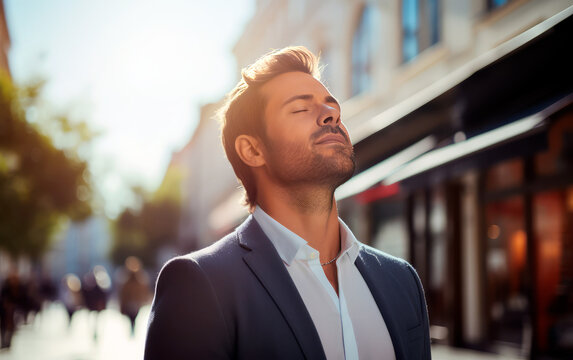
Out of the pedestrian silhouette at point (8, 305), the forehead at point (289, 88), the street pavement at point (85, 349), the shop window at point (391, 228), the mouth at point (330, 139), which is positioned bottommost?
the street pavement at point (85, 349)

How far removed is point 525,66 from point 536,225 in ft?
10.8

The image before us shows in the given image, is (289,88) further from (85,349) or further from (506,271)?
(85,349)

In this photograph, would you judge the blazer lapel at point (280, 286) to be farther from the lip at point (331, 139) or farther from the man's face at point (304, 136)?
the lip at point (331, 139)

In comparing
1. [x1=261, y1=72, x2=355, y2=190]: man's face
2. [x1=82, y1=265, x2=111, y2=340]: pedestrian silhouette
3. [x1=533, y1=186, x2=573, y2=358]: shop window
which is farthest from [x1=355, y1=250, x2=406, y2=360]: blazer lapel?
[x1=82, y1=265, x2=111, y2=340]: pedestrian silhouette

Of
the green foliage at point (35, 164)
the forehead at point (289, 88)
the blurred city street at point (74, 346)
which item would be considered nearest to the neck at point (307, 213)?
the forehead at point (289, 88)

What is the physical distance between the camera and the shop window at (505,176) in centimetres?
1038

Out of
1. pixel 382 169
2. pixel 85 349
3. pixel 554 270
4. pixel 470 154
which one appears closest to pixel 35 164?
pixel 85 349

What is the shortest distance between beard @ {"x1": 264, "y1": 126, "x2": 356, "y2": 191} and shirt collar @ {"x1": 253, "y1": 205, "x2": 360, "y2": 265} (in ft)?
0.46

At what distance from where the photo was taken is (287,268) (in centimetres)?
198

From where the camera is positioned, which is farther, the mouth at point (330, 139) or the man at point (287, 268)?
the mouth at point (330, 139)

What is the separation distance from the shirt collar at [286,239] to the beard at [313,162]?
14 centimetres

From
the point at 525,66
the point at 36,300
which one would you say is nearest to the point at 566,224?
the point at 525,66

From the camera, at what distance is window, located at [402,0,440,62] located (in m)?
12.4

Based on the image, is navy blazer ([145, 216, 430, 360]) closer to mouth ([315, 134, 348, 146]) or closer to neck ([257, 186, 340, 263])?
neck ([257, 186, 340, 263])
